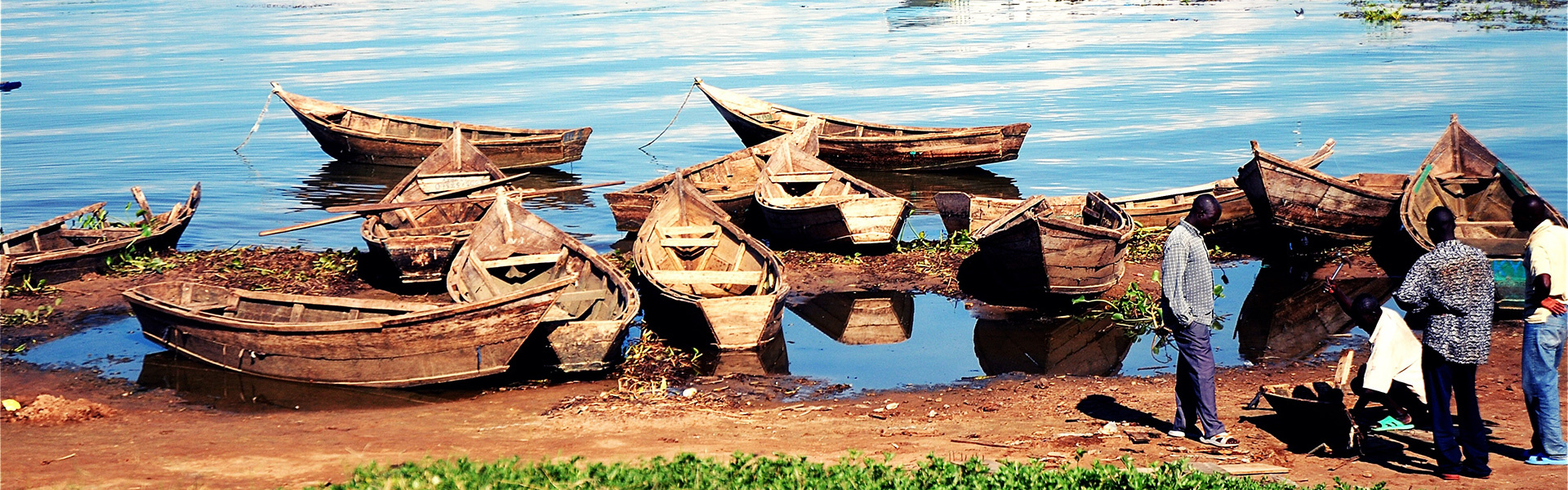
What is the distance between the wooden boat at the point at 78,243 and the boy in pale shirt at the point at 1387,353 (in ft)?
46.5

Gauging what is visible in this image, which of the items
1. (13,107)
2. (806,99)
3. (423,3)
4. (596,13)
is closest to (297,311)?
(806,99)

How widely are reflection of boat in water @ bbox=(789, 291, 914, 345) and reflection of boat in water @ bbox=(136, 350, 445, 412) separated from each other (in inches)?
173

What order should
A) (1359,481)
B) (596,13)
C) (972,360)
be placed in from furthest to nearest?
1. (596,13)
2. (972,360)
3. (1359,481)

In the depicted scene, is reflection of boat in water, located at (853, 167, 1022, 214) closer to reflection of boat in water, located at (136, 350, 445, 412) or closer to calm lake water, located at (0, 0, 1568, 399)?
calm lake water, located at (0, 0, 1568, 399)

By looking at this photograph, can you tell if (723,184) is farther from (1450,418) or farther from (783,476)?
(1450,418)

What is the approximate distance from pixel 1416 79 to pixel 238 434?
115 ft

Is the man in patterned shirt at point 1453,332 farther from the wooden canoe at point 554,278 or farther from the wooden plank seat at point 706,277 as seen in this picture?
the wooden plank seat at point 706,277

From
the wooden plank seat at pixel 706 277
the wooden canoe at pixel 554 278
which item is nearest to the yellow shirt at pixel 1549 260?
the wooden canoe at pixel 554 278

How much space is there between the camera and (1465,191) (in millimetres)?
14531

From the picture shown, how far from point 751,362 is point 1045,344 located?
3.11m

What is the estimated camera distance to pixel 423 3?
76.7 m

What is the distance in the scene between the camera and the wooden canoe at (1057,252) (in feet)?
40.5

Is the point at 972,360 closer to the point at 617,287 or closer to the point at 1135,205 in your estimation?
the point at 617,287

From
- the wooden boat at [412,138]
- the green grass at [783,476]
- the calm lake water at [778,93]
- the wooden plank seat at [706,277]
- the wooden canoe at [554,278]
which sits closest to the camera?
the green grass at [783,476]
